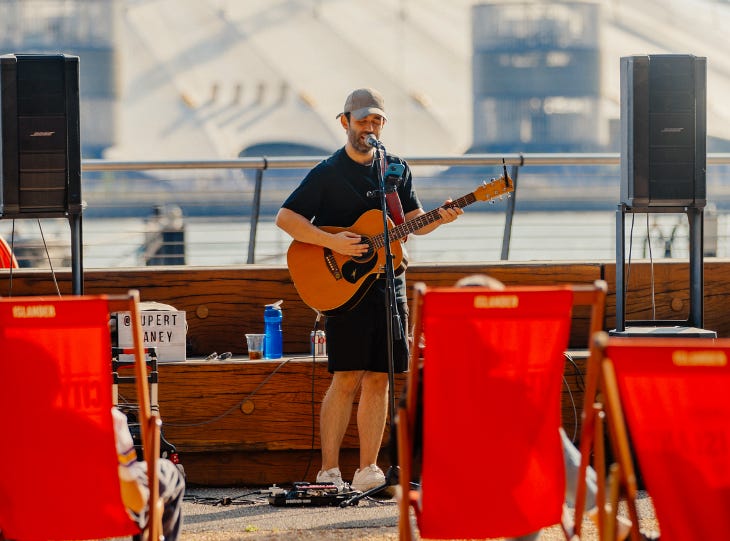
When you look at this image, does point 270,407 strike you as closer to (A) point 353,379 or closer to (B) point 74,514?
(A) point 353,379

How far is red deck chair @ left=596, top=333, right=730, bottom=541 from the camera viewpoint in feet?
8.68

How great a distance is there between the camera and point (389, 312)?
482cm

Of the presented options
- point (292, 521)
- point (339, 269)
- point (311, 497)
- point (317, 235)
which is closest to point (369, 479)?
point (311, 497)

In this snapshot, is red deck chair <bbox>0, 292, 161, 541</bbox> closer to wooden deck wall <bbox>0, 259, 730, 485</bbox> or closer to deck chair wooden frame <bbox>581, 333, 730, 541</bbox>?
deck chair wooden frame <bbox>581, 333, 730, 541</bbox>

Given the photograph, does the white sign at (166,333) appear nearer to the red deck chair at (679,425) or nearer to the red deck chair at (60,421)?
the red deck chair at (60,421)

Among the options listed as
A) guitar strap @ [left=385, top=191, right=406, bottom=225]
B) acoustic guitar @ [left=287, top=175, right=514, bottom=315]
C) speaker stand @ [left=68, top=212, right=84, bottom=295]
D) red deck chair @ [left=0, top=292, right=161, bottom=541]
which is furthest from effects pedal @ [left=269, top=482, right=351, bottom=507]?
red deck chair @ [left=0, top=292, right=161, bottom=541]

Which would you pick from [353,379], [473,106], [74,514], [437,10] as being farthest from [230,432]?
[437,10]

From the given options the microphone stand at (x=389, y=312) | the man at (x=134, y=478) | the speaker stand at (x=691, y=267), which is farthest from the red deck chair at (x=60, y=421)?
the speaker stand at (x=691, y=267)

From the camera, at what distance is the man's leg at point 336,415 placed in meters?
5.13

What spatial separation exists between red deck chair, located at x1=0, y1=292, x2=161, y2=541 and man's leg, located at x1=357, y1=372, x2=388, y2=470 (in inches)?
78.2

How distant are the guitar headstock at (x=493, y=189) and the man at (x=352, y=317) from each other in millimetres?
201

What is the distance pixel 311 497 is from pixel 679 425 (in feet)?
8.14

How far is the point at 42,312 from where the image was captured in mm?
3070

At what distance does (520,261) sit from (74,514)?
141 inches
